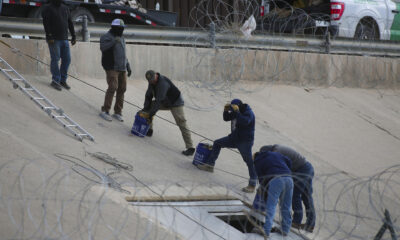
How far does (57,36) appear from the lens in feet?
36.7

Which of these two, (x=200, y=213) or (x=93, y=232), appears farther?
(x=200, y=213)

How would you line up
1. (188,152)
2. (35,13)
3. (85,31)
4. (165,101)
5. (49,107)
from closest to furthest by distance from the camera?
(49,107) → (188,152) → (165,101) → (85,31) → (35,13)

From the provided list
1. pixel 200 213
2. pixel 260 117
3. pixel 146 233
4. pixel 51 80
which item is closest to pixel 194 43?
pixel 260 117

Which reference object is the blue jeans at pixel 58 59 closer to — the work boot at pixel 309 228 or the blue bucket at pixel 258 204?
the blue bucket at pixel 258 204

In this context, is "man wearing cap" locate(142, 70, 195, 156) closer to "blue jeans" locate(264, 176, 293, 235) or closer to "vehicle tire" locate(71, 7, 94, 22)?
"blue jeans" locate(264, 176, 293, 235)

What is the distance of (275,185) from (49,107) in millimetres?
3873

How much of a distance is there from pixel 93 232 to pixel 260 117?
6.74m

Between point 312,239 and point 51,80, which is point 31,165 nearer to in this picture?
point 312,239

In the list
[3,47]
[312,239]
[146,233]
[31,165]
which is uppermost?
[3,47]

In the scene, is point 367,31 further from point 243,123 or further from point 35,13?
point 243,123

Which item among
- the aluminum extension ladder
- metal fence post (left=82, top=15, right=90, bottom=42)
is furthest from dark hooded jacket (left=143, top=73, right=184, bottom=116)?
metal fence post (left=82, top=15, right=90, bottom=42)

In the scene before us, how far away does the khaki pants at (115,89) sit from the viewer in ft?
35.5

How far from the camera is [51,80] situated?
38.5 ft

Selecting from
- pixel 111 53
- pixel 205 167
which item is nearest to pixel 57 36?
pixel 111 53
